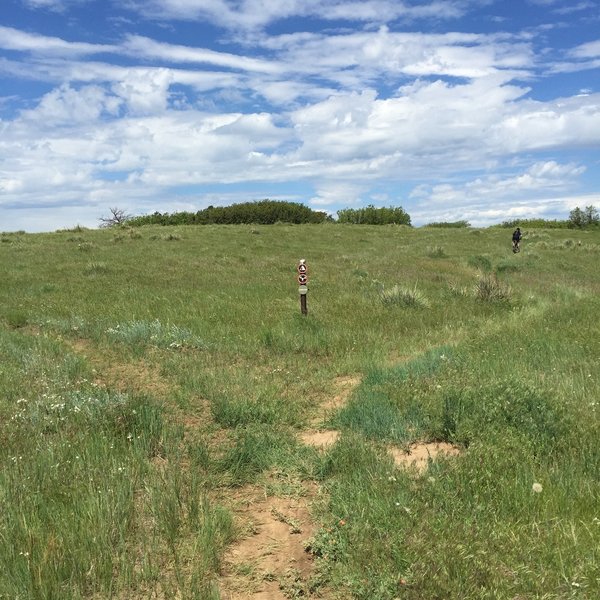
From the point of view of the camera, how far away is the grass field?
3436 mm

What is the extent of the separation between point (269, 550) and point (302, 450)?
1.64 m

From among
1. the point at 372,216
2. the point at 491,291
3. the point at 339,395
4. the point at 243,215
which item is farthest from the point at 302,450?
the point at 372,216

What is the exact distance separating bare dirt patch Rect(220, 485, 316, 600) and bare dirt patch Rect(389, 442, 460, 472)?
0.95m

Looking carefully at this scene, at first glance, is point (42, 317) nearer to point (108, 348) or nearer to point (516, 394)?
point (108, 348)

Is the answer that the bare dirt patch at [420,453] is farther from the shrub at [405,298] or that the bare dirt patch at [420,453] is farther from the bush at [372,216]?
the bush at [372,216]

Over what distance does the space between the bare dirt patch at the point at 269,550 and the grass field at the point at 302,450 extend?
0.09ft

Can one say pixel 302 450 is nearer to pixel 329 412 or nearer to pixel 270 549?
pixel 329 412

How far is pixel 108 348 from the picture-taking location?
9367 millimetres

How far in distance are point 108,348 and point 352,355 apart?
435cm

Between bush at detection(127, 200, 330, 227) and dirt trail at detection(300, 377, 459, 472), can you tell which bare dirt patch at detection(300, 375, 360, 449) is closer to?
dirt trail at detection(300, 377, 459, 472)

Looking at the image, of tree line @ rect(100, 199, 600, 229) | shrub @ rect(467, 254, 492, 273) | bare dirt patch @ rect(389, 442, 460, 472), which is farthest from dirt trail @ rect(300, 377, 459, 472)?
tree line @ rect(100, 199, 600, 229)

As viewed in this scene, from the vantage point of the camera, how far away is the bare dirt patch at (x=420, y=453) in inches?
193

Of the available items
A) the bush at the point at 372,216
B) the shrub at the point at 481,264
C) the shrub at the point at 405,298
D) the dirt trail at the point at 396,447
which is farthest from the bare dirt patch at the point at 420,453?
the bush at the point at 372,216

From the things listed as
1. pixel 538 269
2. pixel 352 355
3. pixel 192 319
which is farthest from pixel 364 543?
pixel 538 269
